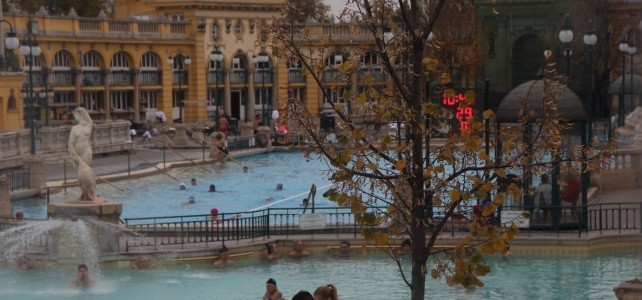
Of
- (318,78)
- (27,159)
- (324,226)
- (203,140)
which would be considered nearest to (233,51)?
(203,140)

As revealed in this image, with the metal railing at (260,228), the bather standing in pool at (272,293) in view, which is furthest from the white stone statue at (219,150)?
the bather standing in pool at (272,293)

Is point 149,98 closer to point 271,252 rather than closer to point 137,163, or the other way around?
point 137,163

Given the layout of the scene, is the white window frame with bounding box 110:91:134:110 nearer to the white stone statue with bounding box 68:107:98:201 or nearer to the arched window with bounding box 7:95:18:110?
the arched window with bounding box 7:95:18:110

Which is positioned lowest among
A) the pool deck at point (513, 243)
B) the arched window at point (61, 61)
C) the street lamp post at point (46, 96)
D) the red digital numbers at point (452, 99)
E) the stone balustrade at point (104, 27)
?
the pool deck at point (513, 243)

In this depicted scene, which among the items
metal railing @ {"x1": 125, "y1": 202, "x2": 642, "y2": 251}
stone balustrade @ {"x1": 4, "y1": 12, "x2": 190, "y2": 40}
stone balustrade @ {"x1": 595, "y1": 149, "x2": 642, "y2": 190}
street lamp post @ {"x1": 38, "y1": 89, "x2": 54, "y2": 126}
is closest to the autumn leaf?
metal railing @ {"x1": 125, "y1": 202, "x2": 642, "y2": 251}

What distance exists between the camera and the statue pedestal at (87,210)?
99.6 ft

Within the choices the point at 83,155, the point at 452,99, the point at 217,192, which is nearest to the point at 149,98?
the point at 217,192

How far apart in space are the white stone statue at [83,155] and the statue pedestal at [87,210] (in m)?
0.24

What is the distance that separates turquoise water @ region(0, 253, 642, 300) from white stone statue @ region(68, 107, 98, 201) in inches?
59.6

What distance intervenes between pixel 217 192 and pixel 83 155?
713 inches

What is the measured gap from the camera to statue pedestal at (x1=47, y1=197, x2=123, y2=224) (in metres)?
30.4

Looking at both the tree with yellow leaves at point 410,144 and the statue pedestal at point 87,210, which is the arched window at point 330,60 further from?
the statue pedestal at point 87,210

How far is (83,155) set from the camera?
31.8 meters

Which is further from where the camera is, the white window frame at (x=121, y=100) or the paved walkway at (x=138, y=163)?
the white window frame at (x=121, y=100)
